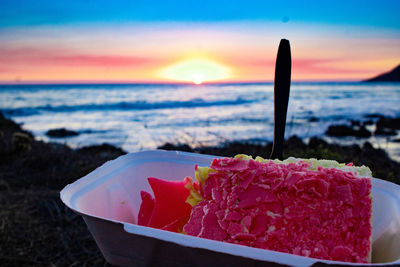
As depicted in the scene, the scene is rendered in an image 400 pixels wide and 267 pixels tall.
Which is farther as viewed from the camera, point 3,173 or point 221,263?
point 3,173

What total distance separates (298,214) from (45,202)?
2254 millimetres

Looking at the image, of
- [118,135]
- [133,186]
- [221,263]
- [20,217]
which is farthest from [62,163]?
[118,135]

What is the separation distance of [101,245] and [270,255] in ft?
1.55

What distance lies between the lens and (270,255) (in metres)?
0.65

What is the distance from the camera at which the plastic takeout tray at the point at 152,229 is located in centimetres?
69

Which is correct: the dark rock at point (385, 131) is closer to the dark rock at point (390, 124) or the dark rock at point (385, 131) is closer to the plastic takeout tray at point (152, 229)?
the dark rock at point (390, 124)

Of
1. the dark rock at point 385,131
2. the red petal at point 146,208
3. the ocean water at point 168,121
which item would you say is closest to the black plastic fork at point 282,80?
the red petal at point 146,208

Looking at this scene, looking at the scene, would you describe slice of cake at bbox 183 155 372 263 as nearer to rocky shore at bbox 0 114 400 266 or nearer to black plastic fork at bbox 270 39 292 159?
black plastic fork at bbox 270 39 292 159

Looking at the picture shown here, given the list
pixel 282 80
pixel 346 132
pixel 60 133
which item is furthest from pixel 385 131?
pixel 60 133

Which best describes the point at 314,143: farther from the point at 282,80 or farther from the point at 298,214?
the point at 298,214

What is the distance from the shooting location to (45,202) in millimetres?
2584

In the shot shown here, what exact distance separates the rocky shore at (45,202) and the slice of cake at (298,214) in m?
1.41

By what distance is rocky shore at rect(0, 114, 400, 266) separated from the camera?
2.09 meters

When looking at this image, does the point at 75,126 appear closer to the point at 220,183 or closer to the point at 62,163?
the point at 62,163
